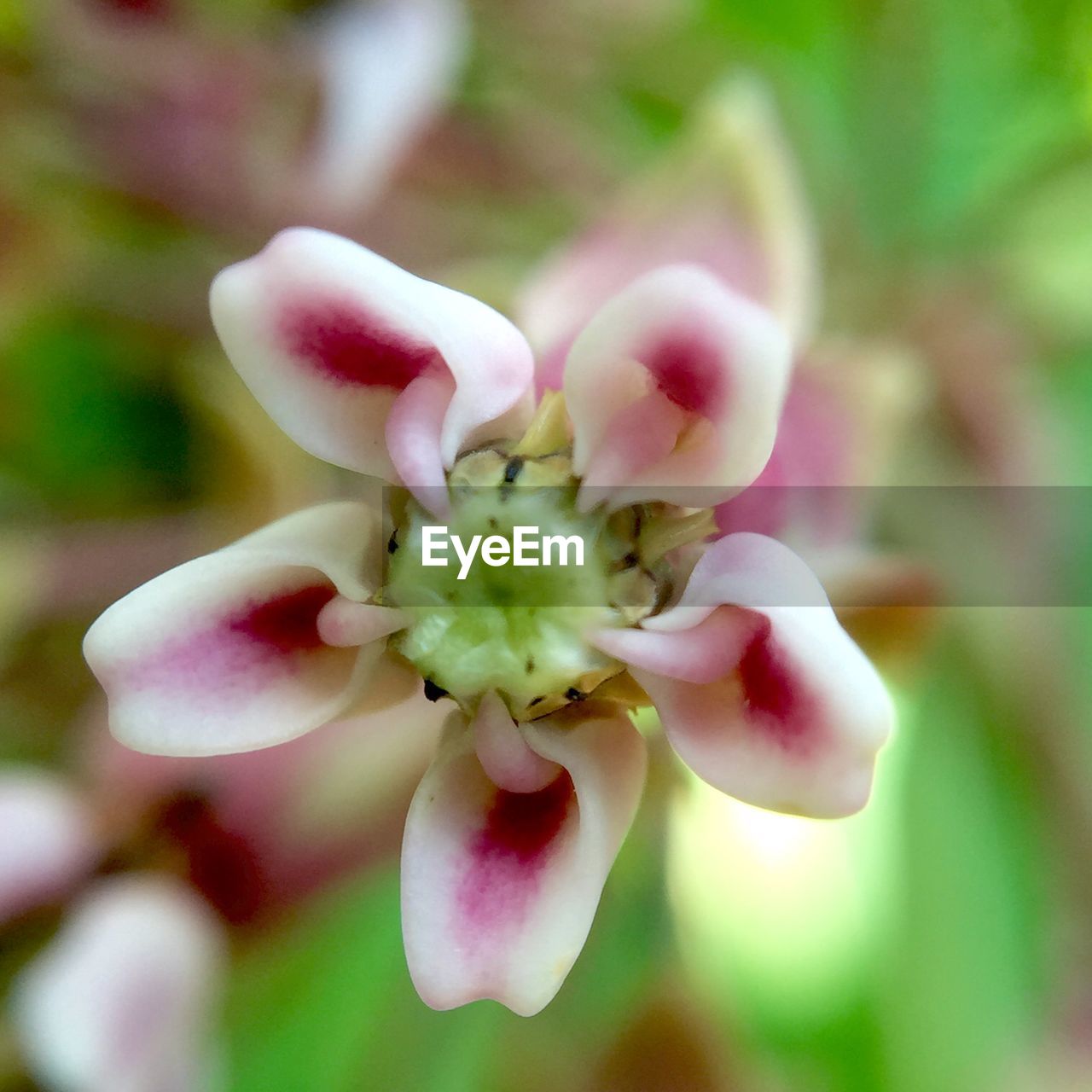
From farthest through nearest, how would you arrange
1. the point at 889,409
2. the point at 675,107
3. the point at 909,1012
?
the point at 675,107
the point at 909,1012
the point at 889,409

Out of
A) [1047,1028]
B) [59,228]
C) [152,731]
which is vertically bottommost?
[1047,1028]

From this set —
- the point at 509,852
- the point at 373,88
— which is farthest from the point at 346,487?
the point at 509,852

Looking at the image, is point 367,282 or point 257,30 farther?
point 257,30

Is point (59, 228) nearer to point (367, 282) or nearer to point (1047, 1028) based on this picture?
point (367, 282)

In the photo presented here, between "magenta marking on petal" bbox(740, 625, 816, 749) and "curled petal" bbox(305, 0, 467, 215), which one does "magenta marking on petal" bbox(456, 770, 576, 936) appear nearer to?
"magenta marking on petal" bbox(740, 625, 816, 749)

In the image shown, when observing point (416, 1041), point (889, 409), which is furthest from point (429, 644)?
point (416, 1041)

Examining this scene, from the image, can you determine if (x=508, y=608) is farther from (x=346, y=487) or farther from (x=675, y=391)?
(x=346, y=487)
